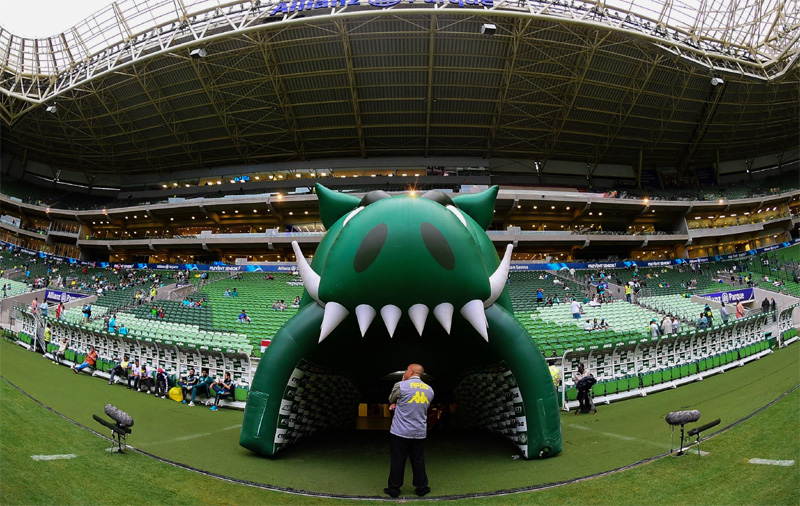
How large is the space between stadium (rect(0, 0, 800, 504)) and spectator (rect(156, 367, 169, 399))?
6cm

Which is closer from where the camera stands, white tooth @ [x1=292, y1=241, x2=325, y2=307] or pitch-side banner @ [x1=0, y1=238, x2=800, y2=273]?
white tooth @ [x1=292, y1=241, x2=325, y2=307]

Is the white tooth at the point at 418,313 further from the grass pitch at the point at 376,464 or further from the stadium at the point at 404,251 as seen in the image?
the grass pitch at the point at 376,464

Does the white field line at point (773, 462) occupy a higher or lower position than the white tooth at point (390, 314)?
lower

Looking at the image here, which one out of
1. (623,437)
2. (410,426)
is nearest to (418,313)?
(410,426)

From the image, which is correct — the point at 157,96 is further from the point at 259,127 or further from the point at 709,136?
the point at 709,136

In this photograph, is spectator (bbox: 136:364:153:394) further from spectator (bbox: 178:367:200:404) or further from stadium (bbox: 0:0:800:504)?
spectator (bbox: 178:367:200:404)

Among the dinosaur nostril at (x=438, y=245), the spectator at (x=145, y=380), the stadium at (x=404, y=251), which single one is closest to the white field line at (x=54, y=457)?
the stadium at (x=404, y=251)

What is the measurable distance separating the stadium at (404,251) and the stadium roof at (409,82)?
278 mm

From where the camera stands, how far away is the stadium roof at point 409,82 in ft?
Answer: 92.3

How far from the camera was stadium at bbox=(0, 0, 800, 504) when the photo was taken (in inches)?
179

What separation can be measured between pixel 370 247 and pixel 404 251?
376mm

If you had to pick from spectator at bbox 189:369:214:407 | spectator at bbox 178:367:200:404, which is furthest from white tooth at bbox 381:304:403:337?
spectator at bbox 178:367:200:404

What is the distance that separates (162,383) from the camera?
35.4 ft

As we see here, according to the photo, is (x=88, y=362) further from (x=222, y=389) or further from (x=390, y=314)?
(x=390, y=314)
